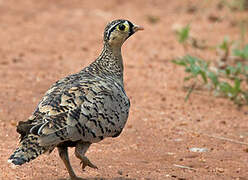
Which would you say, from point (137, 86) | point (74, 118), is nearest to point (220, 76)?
point (137, 86)

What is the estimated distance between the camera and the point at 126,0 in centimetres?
1524

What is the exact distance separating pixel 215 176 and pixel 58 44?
6.09 metres

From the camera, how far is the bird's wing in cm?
489

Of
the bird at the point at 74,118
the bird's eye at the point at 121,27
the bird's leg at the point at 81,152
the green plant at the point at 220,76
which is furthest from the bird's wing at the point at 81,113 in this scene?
the green plant at the point at 220,76

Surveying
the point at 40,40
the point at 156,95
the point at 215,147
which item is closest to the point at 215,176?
the point at 215,147

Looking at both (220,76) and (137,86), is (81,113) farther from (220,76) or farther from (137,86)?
(220,76)

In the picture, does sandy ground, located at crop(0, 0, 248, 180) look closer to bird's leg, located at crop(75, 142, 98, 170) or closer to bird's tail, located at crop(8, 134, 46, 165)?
bird's leg, located at crop(75, 142, 98, 170)

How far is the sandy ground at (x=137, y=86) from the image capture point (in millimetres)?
6145

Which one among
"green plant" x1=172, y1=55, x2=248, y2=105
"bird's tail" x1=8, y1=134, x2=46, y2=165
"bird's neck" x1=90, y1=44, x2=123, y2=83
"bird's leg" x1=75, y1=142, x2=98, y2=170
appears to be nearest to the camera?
"bird's tail" x1=8, y1=134, x2=46, y2=165

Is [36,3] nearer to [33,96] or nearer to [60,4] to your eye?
[60,4]

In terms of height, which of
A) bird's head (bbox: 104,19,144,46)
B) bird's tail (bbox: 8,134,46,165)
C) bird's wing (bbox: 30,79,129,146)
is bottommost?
bird's tail (bbox: 8,134,46,165)

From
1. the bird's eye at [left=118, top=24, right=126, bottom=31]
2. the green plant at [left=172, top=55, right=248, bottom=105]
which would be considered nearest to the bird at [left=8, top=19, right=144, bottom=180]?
the bird's eye at [left=118, top=24, right=126, bottom=31]

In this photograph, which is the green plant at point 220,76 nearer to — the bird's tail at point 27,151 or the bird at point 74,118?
the bird at point 74,118

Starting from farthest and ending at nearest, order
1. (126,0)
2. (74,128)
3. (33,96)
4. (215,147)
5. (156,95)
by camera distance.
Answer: (126,0)
(156,95)
(33,96)
(215,147)
(74,128)
